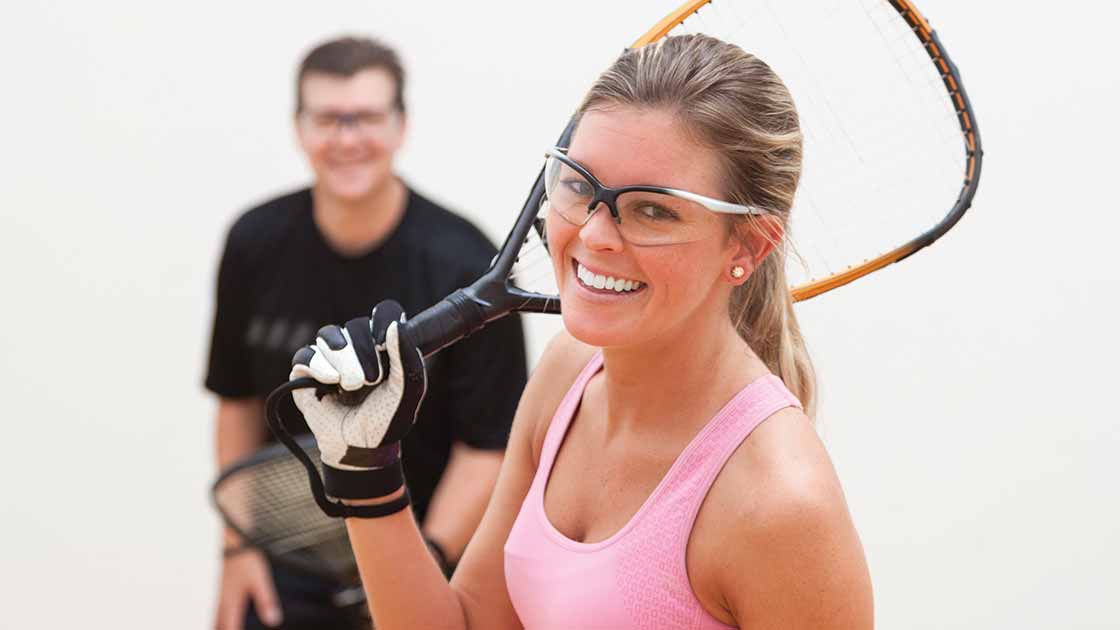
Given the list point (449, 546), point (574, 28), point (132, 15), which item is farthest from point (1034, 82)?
point (132, 15)

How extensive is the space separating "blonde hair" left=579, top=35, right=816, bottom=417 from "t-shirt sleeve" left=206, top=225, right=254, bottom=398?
1409mm

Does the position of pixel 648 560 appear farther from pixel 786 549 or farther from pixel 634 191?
pixel 634 191

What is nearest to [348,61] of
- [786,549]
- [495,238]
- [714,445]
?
[495,238]

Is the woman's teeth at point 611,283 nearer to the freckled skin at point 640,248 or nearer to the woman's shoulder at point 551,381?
the freckled skin at point 640,248

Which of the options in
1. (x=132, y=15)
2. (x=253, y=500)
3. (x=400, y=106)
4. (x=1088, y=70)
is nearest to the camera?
(x=253, y=500)

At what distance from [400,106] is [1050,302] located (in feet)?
4.18

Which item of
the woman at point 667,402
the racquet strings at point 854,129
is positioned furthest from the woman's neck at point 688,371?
the racquet strings at point 854,129

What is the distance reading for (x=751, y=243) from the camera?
1.18 meters

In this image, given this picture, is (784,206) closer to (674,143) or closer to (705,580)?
(674,143)

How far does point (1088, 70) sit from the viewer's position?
286 centimetres

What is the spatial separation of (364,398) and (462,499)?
111 centimetres

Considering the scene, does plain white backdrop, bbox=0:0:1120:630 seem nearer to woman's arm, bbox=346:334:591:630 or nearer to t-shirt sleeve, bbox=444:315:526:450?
t-shirt sleeve, bbox=444:315:526:450

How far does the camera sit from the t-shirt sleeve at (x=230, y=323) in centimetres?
251

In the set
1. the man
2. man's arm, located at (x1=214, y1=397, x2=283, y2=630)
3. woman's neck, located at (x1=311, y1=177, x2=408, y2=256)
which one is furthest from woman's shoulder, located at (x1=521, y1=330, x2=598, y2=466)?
man's arm, located at (x1=214, y1=397, x2=283, y2=630)
